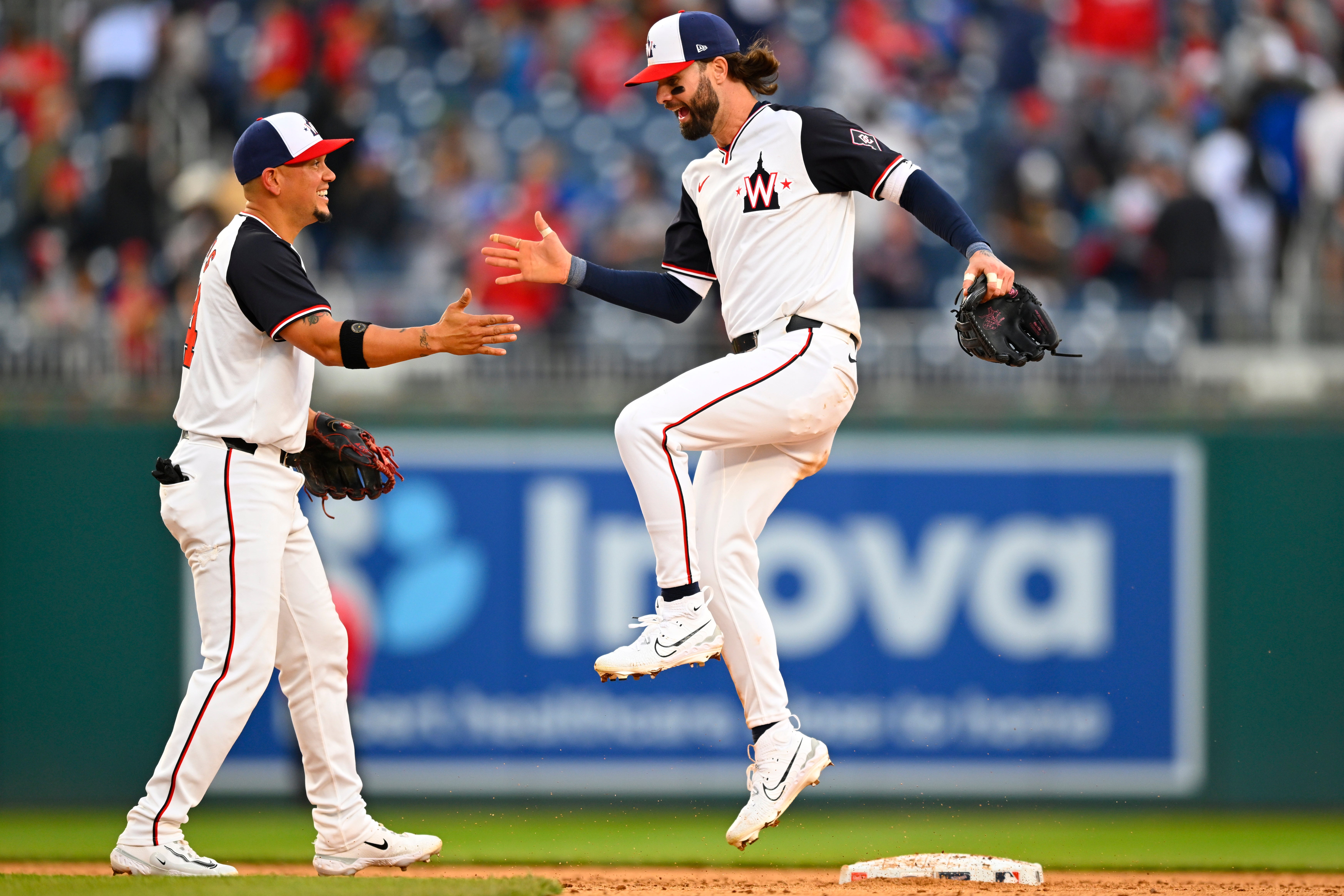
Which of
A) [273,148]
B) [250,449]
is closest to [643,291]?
[273,148]

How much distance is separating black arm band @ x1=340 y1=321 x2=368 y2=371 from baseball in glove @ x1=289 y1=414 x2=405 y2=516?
2.49ft

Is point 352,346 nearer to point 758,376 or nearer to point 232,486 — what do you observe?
point 232,486

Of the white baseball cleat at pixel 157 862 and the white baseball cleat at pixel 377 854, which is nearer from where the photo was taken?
the white baseball cleat at pixel 157 862

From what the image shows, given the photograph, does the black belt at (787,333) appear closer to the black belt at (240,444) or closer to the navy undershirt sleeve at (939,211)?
the navy undershirt sleeve at (939,211)

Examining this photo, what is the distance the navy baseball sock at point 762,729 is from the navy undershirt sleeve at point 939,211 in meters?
1.74

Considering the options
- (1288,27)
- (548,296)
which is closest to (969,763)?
(548,296)

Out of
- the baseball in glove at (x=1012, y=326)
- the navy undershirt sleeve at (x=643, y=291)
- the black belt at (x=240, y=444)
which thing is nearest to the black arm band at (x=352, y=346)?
the black belt at (x=240, y=444)

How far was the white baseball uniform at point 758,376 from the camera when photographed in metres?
5.29

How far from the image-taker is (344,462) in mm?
5949

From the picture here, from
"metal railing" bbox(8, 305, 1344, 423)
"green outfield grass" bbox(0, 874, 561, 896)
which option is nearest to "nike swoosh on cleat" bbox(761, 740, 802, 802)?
"green outfield grass" bbox(0, 874, 561, 896)

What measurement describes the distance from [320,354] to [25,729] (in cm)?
502

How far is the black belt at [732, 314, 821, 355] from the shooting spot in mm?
5402

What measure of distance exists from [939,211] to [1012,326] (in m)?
0.45

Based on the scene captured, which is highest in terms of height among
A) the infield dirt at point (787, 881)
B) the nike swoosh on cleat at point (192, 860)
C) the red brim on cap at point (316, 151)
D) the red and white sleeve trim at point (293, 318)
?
the red brim on cap at point (316, 151)
